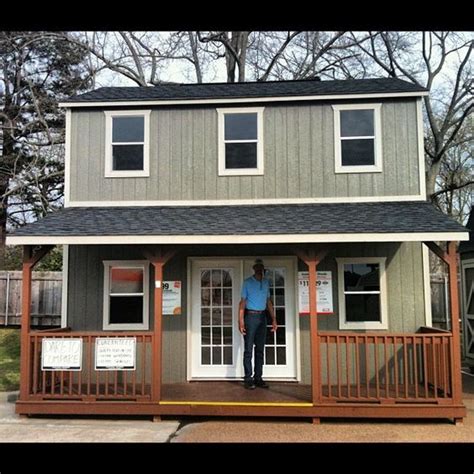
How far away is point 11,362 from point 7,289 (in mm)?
3879

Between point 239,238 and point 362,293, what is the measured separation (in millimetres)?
2532

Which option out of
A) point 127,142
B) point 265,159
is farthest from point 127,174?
point 265,159

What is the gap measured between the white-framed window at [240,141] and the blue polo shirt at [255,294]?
2.16 m

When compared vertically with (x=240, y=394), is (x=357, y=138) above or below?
above

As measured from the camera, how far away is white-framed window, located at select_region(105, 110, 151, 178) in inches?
364

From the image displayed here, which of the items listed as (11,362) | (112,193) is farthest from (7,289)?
(112,193)

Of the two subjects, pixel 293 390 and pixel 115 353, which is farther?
pixel 293 390

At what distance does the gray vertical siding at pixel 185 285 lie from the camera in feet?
27.8

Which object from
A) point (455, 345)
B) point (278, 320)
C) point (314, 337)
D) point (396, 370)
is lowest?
point (396, 370)

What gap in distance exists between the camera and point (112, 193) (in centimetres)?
920

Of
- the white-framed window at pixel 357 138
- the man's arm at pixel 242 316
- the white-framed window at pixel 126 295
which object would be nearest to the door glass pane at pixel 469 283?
the white-framed window at pixel 357 138

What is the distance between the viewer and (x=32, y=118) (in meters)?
19.5

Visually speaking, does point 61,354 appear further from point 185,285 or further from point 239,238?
point 239,238
